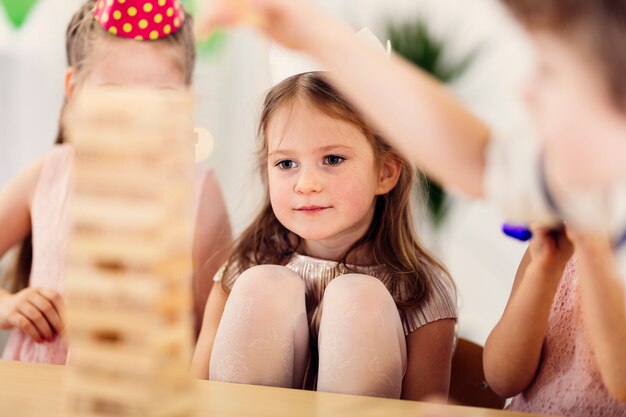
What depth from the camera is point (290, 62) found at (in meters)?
1.07

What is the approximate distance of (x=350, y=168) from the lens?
1012 millimetres

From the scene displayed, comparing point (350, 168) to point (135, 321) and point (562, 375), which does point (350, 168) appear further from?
point (135, 321)

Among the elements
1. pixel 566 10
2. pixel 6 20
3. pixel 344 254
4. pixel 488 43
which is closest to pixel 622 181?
pixel 566 10

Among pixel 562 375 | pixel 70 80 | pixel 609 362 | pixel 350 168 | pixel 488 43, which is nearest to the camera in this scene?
pixel 609 362

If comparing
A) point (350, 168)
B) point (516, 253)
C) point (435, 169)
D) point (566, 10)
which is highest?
point (566, 10)

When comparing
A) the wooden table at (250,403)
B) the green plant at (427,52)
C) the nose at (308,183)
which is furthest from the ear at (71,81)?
the green plant at (427,52)

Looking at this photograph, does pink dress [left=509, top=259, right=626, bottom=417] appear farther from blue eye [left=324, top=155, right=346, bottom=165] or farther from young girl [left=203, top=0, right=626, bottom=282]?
young girl [left=203, top=0, right=626, bottom=282]

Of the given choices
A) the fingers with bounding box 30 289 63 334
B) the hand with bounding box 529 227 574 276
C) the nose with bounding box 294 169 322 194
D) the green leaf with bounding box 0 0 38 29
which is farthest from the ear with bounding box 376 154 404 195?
the green leaf with bounding box 0 0 38 29

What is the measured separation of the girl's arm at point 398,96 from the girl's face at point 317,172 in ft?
1.61

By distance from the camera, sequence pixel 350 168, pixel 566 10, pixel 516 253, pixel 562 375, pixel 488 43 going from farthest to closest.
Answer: pixel 516 253
pixel 488 43
pixel 350 168
pixel 562 375
pixel 566 10

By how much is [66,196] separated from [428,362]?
594mm

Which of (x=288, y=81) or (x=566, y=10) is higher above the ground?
(x=566, y=10)

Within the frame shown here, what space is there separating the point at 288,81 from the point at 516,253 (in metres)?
1.23

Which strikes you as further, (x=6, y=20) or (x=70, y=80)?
(x=6, y=20)
